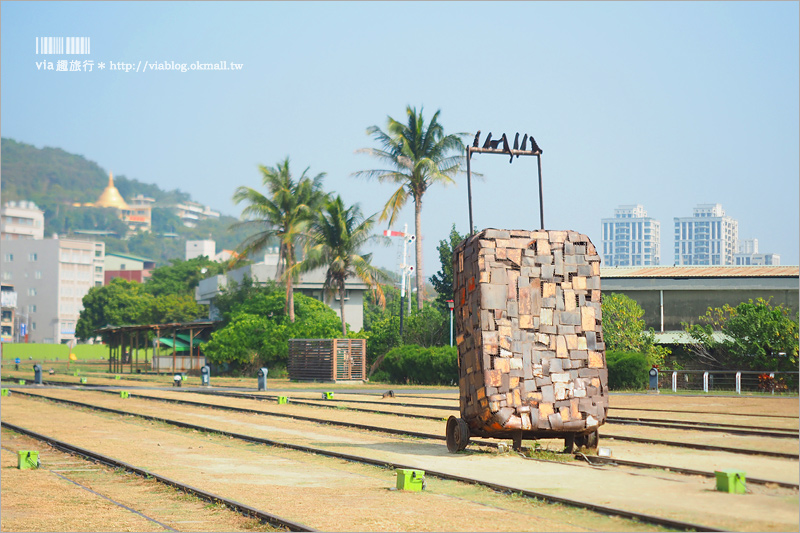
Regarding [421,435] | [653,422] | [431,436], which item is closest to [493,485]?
[431,436]

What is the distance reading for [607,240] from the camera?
48344 millimetres

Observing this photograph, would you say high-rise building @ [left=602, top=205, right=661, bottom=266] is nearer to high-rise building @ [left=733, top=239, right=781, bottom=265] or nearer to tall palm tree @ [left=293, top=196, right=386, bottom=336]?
tall palm tree @ [left=293, top=196, right=386, bottom=336]

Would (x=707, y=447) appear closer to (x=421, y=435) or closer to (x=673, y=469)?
(x=673, y=469)

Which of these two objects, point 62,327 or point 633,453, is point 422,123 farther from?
point 62,327

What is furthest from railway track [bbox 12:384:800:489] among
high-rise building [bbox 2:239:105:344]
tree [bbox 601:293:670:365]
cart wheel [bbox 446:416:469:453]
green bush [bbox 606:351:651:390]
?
high-rise building [bbox 2:239:105:344]

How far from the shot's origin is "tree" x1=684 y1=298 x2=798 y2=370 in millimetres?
24141

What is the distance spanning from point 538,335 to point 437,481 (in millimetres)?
2600

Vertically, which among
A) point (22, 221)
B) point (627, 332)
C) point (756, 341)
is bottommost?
point (756, 341)

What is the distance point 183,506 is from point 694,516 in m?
5.81

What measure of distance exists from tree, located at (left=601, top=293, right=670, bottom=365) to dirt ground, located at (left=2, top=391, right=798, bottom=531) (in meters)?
16.7

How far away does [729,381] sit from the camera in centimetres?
2767

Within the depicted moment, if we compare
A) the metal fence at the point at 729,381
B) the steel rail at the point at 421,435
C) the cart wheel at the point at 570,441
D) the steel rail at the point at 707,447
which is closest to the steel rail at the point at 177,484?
the steel rail at the point at 707,447

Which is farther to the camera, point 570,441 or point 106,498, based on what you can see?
point 570,441

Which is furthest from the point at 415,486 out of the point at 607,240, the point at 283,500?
the point at 607,240
